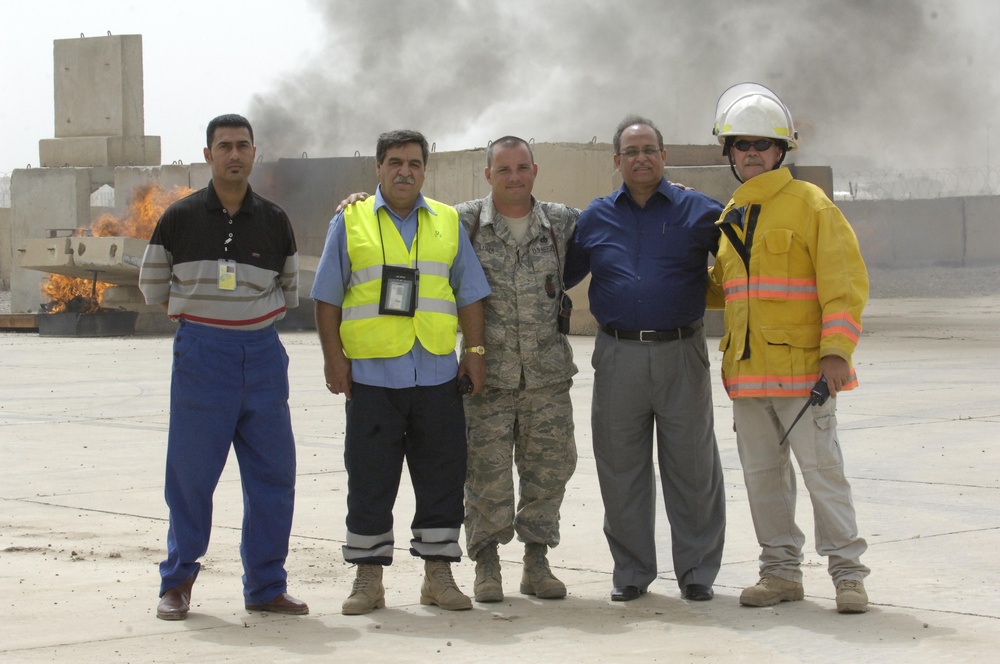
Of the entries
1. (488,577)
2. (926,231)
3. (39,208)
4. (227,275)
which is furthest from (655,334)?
(926,231)

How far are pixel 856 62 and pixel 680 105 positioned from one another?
17.7 feet

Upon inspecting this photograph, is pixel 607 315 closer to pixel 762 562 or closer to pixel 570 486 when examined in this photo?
pixel 762 562

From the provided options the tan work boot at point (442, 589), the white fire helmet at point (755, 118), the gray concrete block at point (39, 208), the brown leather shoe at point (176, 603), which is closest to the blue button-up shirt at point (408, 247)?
the tan work boot at point (442, 589)

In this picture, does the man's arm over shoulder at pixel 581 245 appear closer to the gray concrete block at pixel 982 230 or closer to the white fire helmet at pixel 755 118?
the white fire helmet at pixel 755 118

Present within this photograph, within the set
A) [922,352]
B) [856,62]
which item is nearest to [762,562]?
[922,352]

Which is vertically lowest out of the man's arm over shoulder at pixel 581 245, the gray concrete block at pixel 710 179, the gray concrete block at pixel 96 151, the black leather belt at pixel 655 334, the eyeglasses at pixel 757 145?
the black leather belt at pixel 655 334

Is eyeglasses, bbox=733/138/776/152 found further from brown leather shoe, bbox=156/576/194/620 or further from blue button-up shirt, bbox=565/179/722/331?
brown leather shoe, bbox=156/576/194/620

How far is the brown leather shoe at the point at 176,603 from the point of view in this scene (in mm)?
4664

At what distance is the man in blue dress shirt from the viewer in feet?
16.8

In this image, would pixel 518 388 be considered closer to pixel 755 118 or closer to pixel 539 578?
pixel 539 578

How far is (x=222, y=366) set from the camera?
4.83 metres

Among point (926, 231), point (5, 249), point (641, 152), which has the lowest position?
point (641, 152)

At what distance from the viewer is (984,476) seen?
7.39 m

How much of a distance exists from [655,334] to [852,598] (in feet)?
4.06
